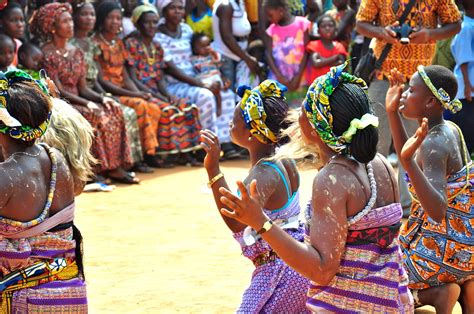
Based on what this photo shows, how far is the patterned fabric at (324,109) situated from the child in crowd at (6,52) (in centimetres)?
577

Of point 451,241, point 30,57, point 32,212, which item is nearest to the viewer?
point 32,212

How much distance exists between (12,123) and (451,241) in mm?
2438

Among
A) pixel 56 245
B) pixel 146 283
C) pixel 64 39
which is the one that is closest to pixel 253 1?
pixel 64 39

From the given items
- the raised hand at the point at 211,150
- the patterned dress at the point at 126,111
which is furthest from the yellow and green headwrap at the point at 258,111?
the patterned dress at the point at 126,111

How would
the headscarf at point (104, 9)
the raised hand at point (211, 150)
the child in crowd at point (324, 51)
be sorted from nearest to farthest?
the raised hand at point (211, 150), the headscarf at point (104, 9), the child in crowd at point (324, 51)

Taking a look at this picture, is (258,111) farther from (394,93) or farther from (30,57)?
(30,57)

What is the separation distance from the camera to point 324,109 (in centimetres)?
355

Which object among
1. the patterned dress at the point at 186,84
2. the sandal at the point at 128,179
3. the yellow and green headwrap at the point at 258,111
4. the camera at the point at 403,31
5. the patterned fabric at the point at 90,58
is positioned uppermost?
the yellow and green headwrap at the point at 258,111

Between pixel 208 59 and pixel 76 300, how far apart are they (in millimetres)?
7959

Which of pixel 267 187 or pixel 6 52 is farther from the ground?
pixel 267 187

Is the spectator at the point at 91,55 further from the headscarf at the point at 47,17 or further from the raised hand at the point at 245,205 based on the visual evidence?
the raised hand at the point at 245,205

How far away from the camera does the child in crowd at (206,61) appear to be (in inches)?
458

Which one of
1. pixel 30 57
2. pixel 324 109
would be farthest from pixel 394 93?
pixel 30 57

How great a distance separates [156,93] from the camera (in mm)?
11211
